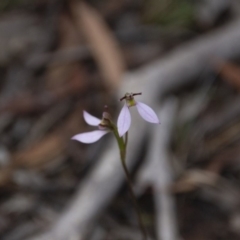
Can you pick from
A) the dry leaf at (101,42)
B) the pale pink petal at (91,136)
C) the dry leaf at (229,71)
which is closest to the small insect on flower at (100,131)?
the pale pink petal at (91,136)

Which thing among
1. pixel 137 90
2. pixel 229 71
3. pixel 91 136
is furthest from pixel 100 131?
pixel 229 71

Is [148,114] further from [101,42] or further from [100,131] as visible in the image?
[101,42]

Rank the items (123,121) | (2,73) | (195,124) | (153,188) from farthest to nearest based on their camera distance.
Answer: (2,73), (195,124), (153,188), (123,121)

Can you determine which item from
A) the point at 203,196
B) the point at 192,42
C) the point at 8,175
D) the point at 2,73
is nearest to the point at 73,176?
the point at 8,175

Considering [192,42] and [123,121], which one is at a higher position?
[192,42]

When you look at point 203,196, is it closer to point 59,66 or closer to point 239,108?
point 239,108
